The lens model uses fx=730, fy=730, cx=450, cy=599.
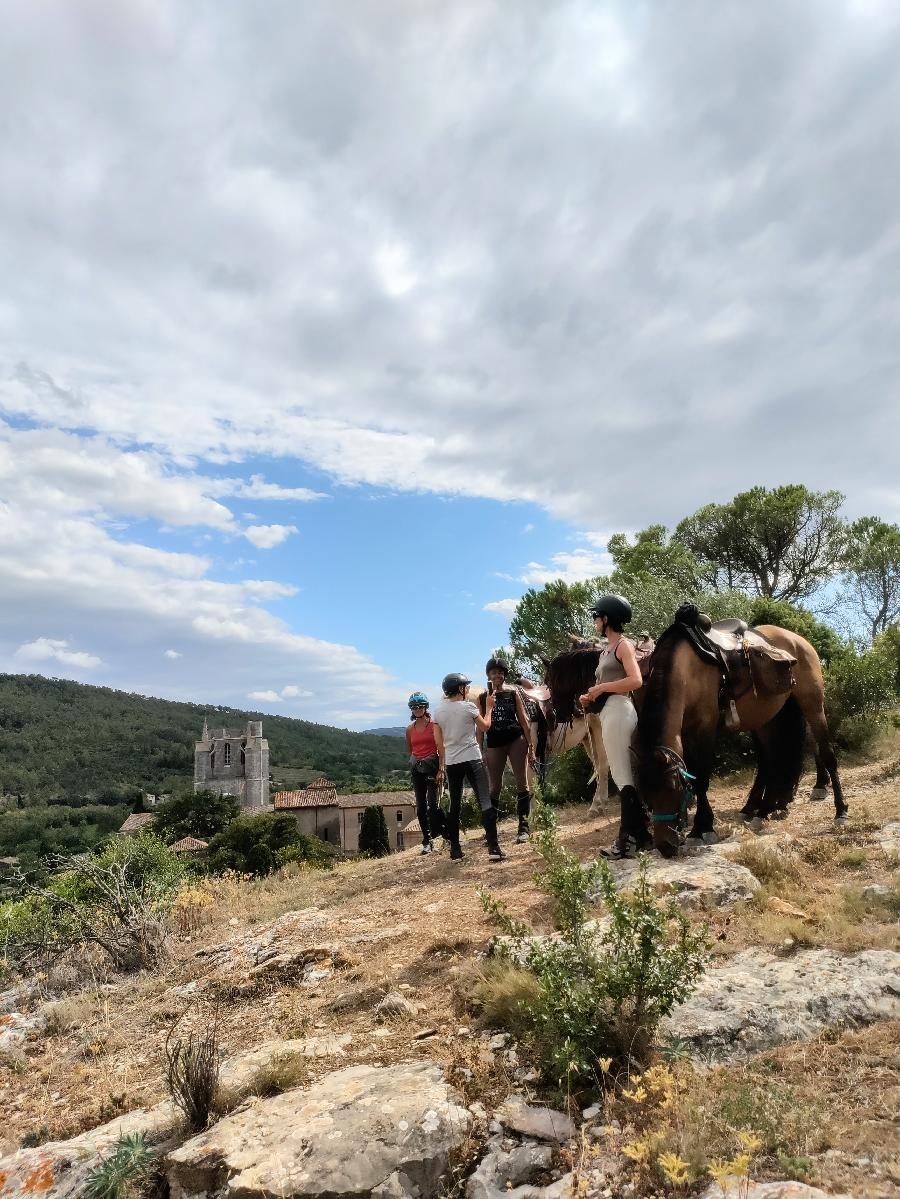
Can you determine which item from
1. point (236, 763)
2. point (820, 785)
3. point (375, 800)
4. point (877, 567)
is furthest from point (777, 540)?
point (236, 763)

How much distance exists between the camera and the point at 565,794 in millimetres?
12547

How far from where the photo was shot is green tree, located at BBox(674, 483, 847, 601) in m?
27.7

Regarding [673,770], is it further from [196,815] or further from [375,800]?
[375,800]

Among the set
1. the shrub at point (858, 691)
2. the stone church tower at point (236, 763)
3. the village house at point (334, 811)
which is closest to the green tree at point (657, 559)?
the shrub at point (858, 691)

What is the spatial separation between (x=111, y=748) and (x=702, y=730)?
12541 centimetres

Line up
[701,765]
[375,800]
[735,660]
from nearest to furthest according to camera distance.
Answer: [701,765]
[735,660]
[375,800]

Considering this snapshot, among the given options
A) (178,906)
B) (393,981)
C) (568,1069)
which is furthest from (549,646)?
(568,1069)

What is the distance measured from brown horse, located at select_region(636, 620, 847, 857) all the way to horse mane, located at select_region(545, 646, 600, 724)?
3.49 feet

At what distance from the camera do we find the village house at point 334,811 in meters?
62.7

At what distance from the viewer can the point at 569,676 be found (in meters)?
7.34

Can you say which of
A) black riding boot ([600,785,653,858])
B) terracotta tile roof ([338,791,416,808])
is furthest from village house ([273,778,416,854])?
black riding boot ([600,785,653,858])

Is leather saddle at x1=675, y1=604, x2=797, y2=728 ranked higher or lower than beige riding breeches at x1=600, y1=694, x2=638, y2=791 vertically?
higher

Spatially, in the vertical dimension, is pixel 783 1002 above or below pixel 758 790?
below

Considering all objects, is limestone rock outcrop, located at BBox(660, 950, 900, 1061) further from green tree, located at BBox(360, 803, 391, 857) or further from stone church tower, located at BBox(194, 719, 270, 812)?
stone church tower, located at BBox(194, 719, 270, 812)
